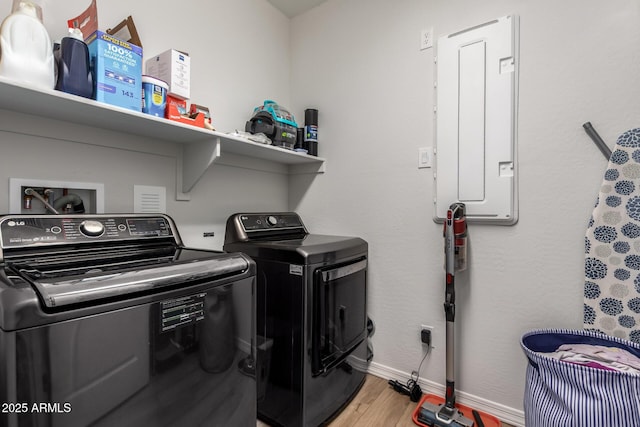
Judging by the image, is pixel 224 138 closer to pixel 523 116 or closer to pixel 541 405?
pixel 523 116

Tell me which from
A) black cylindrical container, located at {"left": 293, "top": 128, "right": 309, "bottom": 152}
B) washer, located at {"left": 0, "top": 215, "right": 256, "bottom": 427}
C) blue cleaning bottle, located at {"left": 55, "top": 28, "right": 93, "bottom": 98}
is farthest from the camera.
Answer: black cylindrical container, located at {"left": 293, "top": 128, "right": 309, "bottom": 152}

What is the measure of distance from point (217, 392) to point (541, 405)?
1.24 metres

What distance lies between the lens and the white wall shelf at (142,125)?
1.01m

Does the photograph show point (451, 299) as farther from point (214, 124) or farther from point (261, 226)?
point (214, 124)

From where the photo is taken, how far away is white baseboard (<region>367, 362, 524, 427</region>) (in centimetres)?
155

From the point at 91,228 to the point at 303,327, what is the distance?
96cm

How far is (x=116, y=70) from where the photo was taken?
1158 mm

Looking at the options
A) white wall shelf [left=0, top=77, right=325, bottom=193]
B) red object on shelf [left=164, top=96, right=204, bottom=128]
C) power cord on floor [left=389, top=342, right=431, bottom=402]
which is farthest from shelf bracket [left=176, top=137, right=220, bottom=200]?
power cord on floor [left=389, top=342, right=431, bottom=402]

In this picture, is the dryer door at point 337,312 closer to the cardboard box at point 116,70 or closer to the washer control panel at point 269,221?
the washer control panel at point 269,221

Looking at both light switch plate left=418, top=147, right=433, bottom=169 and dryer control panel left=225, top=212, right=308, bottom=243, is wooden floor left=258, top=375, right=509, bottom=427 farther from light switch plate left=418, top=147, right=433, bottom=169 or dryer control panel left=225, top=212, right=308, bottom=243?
light switch plate left=418, top=147, right=433, bottom=169

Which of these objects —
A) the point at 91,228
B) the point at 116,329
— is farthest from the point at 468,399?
the point at 91,228

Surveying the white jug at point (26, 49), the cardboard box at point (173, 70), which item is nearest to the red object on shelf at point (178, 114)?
the cardboard box at point (173, 70)

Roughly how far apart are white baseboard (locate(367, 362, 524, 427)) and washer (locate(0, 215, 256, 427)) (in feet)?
3.64

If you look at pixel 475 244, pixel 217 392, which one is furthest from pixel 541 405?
pixel 217 392
